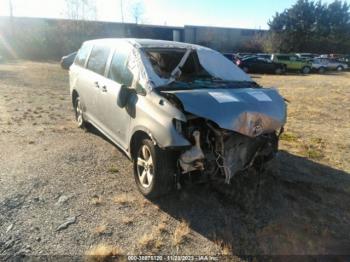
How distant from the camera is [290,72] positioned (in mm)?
27953

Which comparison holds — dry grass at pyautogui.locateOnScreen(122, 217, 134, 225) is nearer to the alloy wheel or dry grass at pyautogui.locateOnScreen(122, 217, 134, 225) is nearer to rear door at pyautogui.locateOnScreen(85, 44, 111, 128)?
the alloy wheel

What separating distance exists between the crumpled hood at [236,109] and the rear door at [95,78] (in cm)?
191

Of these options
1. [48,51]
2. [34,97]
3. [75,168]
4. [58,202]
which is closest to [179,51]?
[75,168]

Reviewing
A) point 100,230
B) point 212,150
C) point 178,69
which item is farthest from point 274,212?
point 178,69

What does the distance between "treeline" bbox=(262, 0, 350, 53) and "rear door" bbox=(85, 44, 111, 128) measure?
40.4m

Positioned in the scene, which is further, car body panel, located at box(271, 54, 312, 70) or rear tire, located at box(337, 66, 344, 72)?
rear tire, located at box(337, 66, 344, 72)

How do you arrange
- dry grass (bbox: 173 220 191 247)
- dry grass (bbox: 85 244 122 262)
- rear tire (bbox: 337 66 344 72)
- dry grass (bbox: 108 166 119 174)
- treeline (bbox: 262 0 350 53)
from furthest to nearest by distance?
treeline (bbox: 262 0 350 53) → rear tire (bbox: 337 66 344 72) → dry grass (bbox: 108 166 119 174) → dry grass (bbox: 173 220 191 247) → dry grass (bbox: 85 244 122 262)

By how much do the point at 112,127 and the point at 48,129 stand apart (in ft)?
8.59

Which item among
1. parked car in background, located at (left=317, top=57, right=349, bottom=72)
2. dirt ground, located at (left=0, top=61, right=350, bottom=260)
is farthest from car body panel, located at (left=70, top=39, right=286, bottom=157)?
parked car in background, located at (left=317, top=57, right=349, bottom=72)

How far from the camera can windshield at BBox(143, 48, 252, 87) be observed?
4863 millimetres

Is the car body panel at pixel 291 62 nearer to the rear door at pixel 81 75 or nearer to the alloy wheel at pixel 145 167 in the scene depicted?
the rear door at pixel 81 75

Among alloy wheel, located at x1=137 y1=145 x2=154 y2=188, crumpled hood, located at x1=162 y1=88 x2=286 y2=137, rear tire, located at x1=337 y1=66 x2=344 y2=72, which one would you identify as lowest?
rear tire, located at x1=337 y1=66 x2=344 y2=72

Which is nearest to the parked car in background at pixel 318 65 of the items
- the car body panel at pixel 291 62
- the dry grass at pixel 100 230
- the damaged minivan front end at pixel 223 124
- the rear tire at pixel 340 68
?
the car body panel at pixel 291 62

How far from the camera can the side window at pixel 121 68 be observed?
4.51m
